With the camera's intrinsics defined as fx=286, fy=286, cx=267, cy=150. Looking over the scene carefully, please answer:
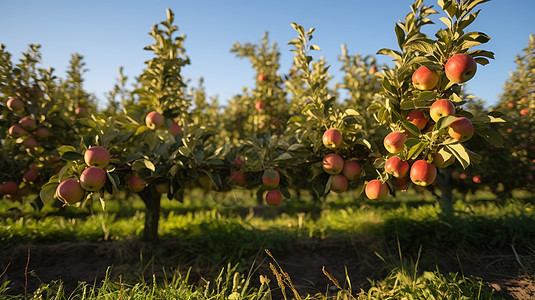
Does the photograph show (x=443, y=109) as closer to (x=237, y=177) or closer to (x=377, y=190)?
(x=377, y=190)

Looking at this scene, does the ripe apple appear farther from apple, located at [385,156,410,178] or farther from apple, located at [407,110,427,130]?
apple, located at [407,110,427,130]

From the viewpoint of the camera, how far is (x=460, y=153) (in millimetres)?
1592

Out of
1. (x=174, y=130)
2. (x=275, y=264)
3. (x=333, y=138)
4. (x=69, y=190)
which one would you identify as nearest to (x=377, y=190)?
(x=333, y=138)

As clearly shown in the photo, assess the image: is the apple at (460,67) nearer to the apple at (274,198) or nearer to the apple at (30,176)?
the apple at (274,198)

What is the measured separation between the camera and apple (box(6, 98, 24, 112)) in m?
2.90

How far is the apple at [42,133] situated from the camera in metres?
2.95

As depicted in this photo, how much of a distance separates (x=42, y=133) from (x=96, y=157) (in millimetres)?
1428

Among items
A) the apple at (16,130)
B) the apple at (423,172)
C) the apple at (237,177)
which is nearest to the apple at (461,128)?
the apple at (423,172)

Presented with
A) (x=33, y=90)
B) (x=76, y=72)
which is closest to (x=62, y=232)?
(x=33, y=90)

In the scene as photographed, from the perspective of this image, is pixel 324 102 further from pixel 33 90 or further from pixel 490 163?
pixel 490 163

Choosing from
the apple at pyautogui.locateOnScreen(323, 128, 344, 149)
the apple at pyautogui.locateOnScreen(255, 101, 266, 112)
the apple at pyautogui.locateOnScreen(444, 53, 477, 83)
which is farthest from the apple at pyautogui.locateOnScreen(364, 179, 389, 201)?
the apple at pyautogui.locateOnScreen(255, 101, 266, 112)

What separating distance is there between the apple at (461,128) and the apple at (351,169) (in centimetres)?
76

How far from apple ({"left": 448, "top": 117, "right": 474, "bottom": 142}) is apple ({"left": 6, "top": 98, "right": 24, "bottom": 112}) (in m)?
3.85

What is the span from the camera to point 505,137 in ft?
14.8
